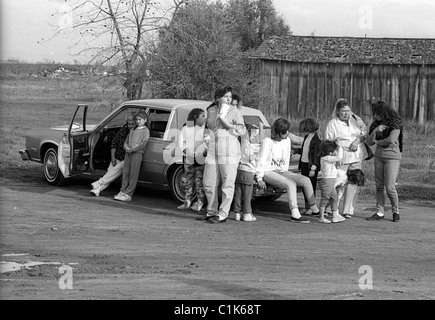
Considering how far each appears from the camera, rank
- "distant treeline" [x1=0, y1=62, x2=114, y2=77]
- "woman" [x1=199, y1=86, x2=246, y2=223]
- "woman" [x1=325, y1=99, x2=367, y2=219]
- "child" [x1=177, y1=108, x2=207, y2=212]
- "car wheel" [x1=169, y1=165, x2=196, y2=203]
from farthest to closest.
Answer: "distant treeline" [x1=0, y1=62, x2=114, y2=77] < "car wheel" [x1=169, y1=165, x2=196, y2=203] < "child" [x1=177, y1=108, x2=207, y2=212] < "woman" [x1=325, y1=99, x2=367, y2=219] < "woman" [x1=199, y1=86, x2=246, y2=223]

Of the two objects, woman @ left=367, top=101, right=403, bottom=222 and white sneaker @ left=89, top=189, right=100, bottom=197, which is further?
white sneaker @ left=89, top=189, right=100, bottom=197

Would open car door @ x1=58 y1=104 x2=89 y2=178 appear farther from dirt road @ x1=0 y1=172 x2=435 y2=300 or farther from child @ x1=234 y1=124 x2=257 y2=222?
child @ x1=234 y1=124 x2=257 y2=222

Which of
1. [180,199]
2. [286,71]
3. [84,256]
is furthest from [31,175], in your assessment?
[286,71]

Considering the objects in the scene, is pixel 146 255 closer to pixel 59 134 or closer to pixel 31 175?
pixel 59 134

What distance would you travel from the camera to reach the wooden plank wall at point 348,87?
3628 cm

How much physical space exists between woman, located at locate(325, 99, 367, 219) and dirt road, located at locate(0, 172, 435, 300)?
1.28 feet

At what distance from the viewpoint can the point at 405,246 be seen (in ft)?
36.4

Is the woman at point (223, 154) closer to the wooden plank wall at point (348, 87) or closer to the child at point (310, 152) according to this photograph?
the child at point (310, 152)

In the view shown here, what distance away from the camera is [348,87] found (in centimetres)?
3678

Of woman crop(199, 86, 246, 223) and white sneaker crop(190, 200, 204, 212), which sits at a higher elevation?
woman crop(199, 86, 246, 223)

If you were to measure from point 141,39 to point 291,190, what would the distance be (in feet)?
34.6

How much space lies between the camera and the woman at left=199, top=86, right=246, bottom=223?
1237 centimetres

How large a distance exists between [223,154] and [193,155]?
3.79 ft

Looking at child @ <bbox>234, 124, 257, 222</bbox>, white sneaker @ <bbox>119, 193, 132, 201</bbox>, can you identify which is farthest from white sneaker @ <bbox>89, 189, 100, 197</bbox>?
child @ <bbox>234, 124, 257, 222</bbox>
